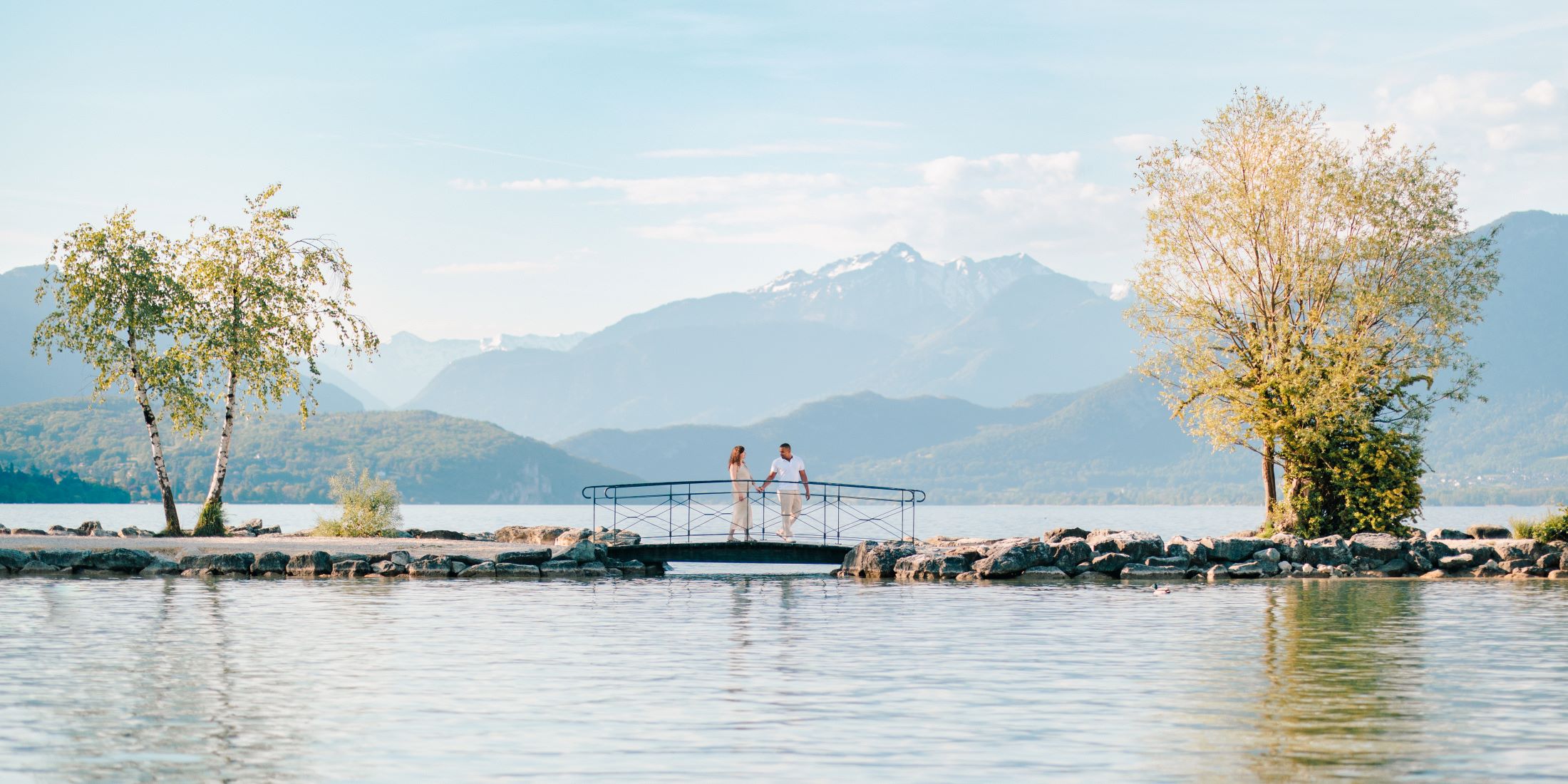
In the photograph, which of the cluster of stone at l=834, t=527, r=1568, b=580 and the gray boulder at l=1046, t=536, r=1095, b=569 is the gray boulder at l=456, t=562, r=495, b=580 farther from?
the gray boulder at l=1046, t=536, r=1095, b=569

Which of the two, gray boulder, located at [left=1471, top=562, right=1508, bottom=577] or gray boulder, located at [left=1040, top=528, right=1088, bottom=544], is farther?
gray boulder, located at [left=1040, top=528, right=1088, bottom=544]

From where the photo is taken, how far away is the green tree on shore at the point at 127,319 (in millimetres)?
40969

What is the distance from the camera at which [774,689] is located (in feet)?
54.1

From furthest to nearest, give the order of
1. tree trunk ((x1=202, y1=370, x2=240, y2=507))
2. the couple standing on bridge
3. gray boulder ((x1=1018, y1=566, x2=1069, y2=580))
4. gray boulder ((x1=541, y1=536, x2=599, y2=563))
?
tree trunk ((x1=202, y1=370, x2=240, y2=507)), gray boulder ((x1=541, y1=536, x2=599, y2=563)), gray boulder ((x1=1018, y1=566, x2=1069, y2=580)), the couple standing on bridge

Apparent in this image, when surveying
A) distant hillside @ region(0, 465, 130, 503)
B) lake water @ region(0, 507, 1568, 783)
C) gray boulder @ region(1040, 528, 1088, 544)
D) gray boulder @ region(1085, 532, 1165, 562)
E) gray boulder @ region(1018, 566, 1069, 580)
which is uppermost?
distant hillside @ region(0, 465, 130, 503)

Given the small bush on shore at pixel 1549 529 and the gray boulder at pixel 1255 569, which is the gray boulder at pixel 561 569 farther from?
the small bush on shore at pixel 1549 529

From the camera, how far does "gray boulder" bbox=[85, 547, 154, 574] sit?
36.3 metres

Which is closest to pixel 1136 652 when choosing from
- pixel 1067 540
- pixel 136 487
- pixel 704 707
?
pixel 704 707

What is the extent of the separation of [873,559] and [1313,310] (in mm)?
14585

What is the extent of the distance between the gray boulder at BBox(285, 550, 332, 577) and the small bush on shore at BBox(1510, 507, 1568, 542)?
104ft

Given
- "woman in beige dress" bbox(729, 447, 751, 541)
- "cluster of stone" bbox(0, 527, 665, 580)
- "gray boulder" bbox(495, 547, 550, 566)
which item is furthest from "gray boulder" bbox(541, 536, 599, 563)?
"woman in beige dress" bbox(729, 447, 751, 541)

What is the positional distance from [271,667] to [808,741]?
27.5 feet

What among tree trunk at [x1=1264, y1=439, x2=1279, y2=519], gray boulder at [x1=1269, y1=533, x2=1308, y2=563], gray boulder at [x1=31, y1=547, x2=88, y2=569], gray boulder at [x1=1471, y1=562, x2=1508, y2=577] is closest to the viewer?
gray boulder at [x1=31, y1=547, x2=88, y2=569]

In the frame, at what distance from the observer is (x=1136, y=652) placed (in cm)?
2014
